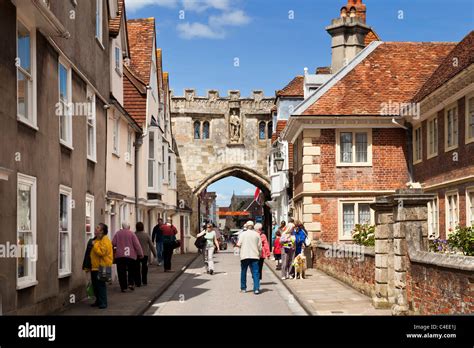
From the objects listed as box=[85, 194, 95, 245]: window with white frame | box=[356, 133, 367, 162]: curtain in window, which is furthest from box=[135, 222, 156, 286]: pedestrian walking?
box=[356, 133, 367, 162]: curtain in window

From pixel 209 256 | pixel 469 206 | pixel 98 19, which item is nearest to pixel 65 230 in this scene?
pixel 98 19

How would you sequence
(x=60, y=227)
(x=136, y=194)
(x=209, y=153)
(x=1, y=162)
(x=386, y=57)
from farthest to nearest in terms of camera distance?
(x=209, y=153)
(x=386, y=57)
(x=136, y=194)
(x=60, y=227)
(x=1, y=162)

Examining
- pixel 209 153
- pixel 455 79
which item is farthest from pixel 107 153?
pixel 209 153

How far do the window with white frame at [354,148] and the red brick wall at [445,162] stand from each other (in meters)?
1.95

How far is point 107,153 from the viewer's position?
69.9ft

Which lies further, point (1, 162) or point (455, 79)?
point (455, 79)

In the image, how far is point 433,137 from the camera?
24438 mm

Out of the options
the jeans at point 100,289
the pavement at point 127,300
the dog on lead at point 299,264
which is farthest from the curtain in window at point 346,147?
the jeans at point 100,289

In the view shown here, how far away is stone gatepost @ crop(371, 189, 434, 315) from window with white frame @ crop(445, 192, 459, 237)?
791cm

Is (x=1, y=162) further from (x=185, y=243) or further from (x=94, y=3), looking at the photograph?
(x=185, y=243)

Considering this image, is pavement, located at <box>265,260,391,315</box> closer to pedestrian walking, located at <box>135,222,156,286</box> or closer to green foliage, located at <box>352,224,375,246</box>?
green foliage, located at <box>352,224,375,246</box>

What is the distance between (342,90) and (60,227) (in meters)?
15.6

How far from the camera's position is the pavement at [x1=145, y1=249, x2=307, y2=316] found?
15062 mm

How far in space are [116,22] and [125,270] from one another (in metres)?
8.95
